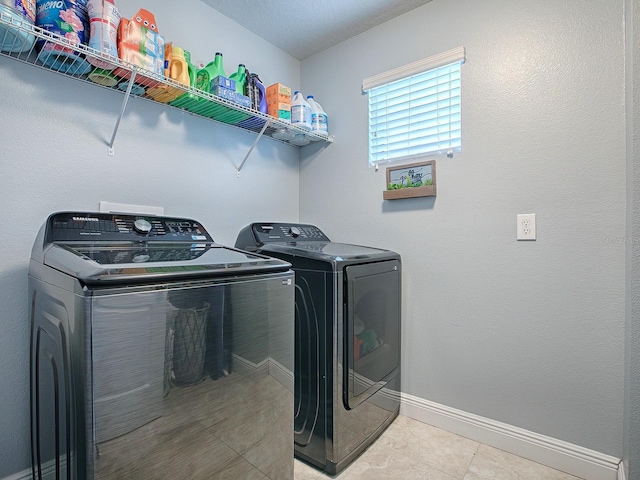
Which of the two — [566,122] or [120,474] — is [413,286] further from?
[120,474]

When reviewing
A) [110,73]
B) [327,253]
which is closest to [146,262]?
[327,253]

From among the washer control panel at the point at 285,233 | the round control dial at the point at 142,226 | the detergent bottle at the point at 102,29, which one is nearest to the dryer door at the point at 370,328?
the washer control panel at the point at 285,233

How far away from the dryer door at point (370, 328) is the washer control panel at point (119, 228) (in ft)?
2.57

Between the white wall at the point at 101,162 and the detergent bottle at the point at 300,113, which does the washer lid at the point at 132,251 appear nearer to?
the white wall at the point at 101,162

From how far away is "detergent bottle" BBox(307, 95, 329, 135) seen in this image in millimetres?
2303

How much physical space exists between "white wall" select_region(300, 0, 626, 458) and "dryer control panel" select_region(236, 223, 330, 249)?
1.45ft

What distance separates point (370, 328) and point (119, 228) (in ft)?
4.15

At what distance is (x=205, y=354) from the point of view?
3.30ft

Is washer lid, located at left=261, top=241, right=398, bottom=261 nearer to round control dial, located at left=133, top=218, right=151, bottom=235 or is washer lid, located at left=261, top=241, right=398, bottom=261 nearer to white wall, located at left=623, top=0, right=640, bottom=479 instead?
round control dial, located at left=133, top=218, right=151, bottom=235

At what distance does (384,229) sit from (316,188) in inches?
26.0

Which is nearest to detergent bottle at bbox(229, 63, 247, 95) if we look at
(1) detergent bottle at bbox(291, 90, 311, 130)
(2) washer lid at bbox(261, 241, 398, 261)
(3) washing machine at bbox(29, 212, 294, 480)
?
(1) detergent bottle at bbox(291, 90, 311, 130)

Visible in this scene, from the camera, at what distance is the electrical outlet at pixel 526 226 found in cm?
165

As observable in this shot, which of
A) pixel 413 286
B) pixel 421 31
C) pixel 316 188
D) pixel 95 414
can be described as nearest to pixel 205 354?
pixel 95 414

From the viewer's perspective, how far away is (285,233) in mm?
2137
